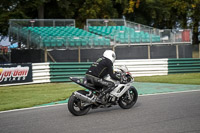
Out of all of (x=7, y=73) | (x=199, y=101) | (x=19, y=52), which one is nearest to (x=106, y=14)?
(x=19, y=52)

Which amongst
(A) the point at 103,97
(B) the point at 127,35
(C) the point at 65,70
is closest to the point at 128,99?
(A) the point at 103,97

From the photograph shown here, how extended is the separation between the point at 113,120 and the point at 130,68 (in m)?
12.3

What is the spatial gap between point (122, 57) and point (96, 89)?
1379 centimetres

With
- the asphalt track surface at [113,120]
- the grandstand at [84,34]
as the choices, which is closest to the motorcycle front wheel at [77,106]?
the asphalt track surface at [113,120]

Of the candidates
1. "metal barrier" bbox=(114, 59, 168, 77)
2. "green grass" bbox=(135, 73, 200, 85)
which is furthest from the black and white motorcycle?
"metal barrier" bbox=(114, 59, 168, 77)

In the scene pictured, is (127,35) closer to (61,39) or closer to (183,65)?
(183,65)

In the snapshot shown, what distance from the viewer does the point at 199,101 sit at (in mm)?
9438

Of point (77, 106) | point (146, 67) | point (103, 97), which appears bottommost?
point (77, 106)

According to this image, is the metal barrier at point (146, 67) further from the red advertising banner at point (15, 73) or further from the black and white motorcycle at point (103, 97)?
the black and white motorcycle at point (103, 97)

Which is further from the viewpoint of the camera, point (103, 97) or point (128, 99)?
point (128, 99)

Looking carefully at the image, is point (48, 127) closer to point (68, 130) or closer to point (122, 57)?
point (68, 130)

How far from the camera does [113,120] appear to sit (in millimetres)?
7121

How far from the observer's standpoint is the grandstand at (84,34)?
19547 mm

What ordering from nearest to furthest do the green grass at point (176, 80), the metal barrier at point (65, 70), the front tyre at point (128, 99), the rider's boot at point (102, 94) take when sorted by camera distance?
1. the rider's boot at point (102, 94)
2. the front tyre at point (128, 99)
3. the green grass at point (176, 80)
4. the metal barrier at point (65, 70)
